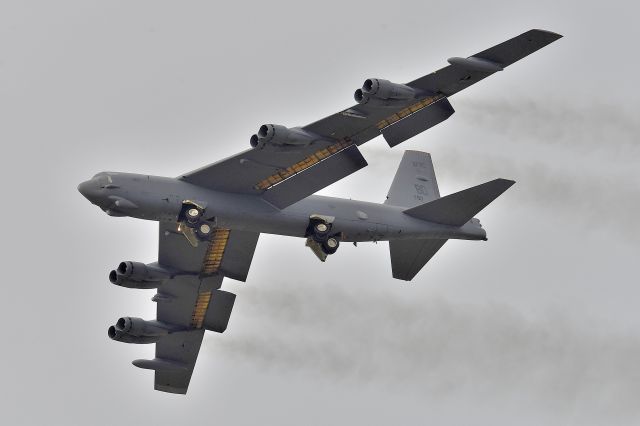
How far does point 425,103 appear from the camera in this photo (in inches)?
2219

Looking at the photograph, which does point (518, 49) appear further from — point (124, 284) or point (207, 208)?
point (124, 284)

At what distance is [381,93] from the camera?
5422 cm

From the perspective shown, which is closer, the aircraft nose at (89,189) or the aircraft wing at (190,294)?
the aircraft nose at (89,189)

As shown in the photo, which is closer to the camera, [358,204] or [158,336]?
[358,204]

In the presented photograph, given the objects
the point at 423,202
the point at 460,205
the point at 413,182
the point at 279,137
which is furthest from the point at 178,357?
the point at 279,137

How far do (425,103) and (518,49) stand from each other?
162 inches

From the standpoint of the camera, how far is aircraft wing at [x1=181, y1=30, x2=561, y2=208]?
55188mm

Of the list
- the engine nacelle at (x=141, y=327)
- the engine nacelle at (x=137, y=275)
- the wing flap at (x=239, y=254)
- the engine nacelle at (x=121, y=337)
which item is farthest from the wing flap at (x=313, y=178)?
the engine nacelle at (x=121, y=337)

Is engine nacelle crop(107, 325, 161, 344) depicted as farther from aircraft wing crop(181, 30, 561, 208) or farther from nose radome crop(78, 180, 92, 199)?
nose radome crop(78, 180, 92, 199)

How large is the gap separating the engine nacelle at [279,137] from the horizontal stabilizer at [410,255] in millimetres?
8877

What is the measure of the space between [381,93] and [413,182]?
11251 millimetres

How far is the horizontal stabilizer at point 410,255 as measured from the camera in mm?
62594

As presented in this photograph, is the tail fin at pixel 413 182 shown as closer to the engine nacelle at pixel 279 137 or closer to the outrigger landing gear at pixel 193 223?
the engine nacelle at pixel 279 137

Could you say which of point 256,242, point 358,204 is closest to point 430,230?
point 358,204
